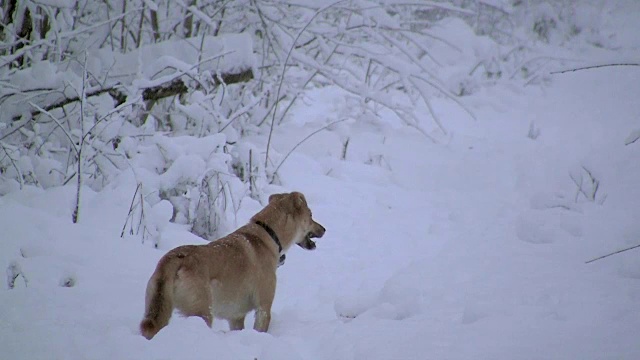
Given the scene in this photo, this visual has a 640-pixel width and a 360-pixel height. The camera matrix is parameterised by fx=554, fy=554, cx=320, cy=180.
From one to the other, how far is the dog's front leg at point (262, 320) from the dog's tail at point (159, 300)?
2.53 ft

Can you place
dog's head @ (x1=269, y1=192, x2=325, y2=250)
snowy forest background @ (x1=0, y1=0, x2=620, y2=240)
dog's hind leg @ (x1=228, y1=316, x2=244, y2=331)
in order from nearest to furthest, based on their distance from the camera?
dog's hind leg @ (x1=228, y1=316, x2=244, y2=331)
dog's head @ (x1=269, y1=192, x2=325, y2=250)
snowy forest background @ (x1=0, y1=0, x2=620, y2=240)

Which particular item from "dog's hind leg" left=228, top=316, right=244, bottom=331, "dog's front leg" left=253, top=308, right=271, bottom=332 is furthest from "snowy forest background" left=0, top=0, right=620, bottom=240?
"dog's front leg" left=253, top=308, right=271, bottom=332

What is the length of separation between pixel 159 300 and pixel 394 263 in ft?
8.78

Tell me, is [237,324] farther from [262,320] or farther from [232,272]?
[232,272]

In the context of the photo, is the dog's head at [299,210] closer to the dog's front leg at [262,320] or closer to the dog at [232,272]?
the dog at [232,272]

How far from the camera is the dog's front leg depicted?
11.7 ft

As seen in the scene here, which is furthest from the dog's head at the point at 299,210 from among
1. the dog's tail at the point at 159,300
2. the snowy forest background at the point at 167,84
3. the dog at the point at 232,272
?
the dog's tail at the point at 159,300

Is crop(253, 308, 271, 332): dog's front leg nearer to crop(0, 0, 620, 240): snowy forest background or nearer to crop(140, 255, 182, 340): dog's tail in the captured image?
crop(140, 255, 182, 340): dog's tail

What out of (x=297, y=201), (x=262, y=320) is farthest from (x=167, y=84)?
(x=262, y=320)

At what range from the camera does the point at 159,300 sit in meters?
2.91

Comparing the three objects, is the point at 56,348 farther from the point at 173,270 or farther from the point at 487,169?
the point at 487,169

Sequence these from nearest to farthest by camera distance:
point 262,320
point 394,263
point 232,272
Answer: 1. point 232,272
2. point 262,320
3. point 394,263

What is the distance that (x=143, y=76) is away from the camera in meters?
5.46

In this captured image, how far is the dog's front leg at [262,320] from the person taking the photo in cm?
357
